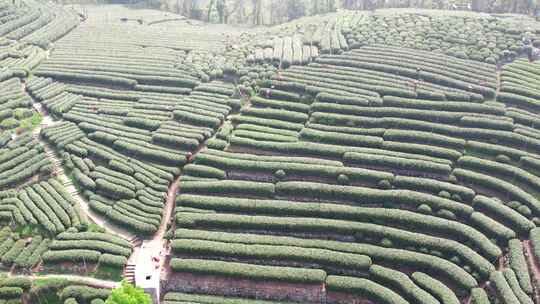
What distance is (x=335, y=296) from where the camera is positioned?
46688 mm

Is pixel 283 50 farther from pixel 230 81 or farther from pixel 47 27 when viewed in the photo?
pixel 47 27

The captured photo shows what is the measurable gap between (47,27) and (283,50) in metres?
52.1

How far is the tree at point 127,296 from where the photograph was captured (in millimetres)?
39656

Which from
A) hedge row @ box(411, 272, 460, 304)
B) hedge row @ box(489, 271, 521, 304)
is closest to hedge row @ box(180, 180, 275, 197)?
hedge row @ box(411, 272, 460, 304)

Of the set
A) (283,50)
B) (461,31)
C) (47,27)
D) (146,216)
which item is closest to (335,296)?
(146,216)

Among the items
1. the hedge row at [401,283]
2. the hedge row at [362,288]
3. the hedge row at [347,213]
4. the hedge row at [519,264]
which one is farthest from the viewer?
the hedge row at [347,213]

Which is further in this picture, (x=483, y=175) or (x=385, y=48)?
(x=385, y=48)

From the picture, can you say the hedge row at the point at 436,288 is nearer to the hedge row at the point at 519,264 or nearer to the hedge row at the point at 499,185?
the hedge row at the point at 519,264

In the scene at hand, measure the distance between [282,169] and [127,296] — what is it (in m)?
24.4

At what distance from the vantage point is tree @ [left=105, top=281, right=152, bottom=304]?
130 ft

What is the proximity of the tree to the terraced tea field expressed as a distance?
5.51m

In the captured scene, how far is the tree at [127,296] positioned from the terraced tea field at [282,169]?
551 centimetres

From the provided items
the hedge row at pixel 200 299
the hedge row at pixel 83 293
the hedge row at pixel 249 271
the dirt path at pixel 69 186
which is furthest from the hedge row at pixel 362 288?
the dirt path at pixel 69 186

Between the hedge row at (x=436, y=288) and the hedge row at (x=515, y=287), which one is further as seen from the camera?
the hedge row at (x=436, y=288)
